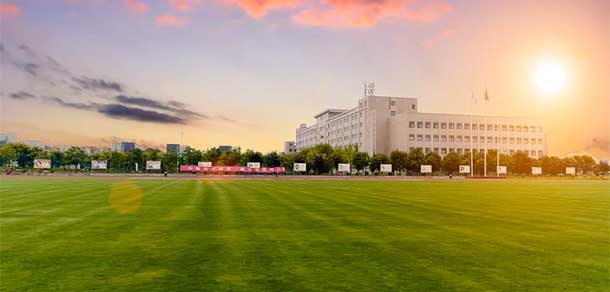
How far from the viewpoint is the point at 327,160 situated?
11019 cm

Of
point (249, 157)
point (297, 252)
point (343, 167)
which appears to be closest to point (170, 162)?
point (249, 157)

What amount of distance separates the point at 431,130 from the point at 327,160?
151 feet

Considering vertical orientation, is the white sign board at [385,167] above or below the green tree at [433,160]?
below

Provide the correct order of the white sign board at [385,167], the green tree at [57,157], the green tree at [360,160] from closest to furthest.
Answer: the white sign board at [385,167]
the green tree at [360,160]
the green tree at [57,157]

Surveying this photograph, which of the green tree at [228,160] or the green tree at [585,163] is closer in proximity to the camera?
the green tree at [228,160]

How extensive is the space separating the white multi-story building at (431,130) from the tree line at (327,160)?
12.7 m

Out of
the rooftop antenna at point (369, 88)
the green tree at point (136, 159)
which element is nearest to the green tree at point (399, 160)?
the rooftop antenna at point (369, 88)

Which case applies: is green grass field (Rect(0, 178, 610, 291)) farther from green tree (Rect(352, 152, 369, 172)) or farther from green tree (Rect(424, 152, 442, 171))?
green tree (Rect(424, 152, 442, 171))

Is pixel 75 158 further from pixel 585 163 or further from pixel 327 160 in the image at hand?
pixel 585 163

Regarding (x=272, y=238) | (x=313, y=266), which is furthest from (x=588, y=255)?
(x=272, y=238)

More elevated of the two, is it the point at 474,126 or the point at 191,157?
the point at 474,126

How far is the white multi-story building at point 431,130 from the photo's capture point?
137 metres

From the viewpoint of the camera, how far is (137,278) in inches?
312

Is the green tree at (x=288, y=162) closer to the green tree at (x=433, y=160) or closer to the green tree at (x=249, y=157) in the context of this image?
the green tree at (x=249, y=157)
